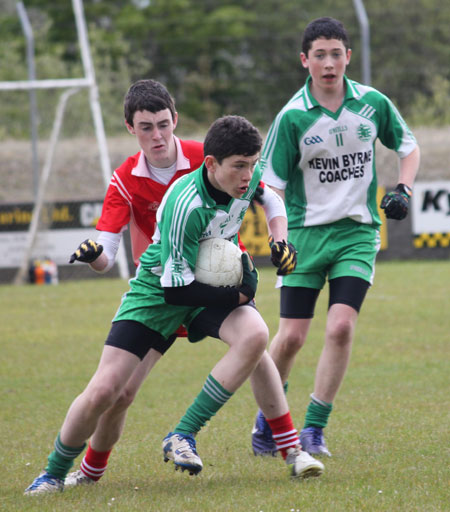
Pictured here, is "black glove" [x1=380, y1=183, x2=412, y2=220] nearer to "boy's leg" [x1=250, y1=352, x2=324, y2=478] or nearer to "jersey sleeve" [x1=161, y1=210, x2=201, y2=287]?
"boy's leg" [x1=250, y1=352, x2=324, y2=478]

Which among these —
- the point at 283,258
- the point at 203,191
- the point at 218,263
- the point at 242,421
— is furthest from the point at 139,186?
the point at 242,421

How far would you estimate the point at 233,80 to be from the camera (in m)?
36.1

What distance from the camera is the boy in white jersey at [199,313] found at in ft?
13.5

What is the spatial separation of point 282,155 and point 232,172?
1.31 meters

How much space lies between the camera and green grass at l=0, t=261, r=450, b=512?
4.17 m

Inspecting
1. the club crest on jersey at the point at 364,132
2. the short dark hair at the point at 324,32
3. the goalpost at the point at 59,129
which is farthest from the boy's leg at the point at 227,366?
the goalpost at the point at 59,129

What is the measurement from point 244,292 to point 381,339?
5109 mm

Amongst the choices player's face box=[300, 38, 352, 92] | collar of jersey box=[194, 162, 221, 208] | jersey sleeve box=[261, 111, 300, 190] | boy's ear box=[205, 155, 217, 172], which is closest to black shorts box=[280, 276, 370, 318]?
jersey sleeve box=[261, 111, 300, 190]

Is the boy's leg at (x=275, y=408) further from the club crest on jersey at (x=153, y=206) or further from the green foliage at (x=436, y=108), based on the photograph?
the green foliage at (x=436, y=108)

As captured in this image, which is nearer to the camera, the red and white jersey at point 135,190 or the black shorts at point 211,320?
the black shorts at point 211,320

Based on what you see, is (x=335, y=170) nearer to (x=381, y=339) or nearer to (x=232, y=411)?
(x=232, y=411)

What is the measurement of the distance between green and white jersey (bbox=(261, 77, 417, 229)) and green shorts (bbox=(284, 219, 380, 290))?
0.05 m

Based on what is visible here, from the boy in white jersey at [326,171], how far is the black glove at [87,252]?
52.5 inches

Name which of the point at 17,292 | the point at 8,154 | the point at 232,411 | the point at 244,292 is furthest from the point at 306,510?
the point at 8,154
